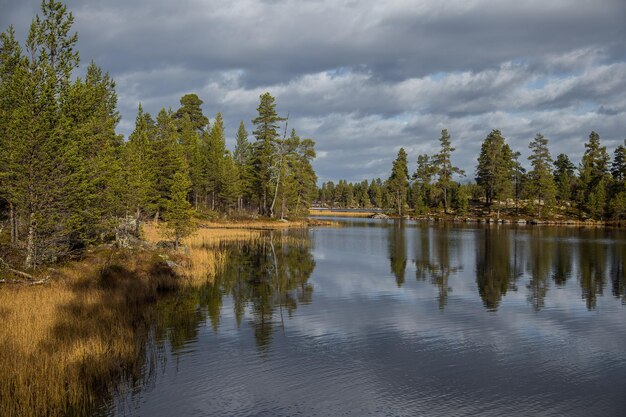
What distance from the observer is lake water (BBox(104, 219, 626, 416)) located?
44.1 feet

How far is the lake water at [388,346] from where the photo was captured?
44.1ft

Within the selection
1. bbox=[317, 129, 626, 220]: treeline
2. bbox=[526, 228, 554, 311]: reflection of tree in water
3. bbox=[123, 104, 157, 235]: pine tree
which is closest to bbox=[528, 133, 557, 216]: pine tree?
bbox=[317, 129, 626, 220]: treeline

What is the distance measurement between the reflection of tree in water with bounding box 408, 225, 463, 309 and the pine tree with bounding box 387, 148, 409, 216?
75453mm

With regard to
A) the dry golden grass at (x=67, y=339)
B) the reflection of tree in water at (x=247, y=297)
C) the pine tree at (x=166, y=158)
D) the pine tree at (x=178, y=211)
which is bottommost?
the reflection of tree in water at (x=247, y=297)

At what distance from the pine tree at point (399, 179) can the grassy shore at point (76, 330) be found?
116 meters

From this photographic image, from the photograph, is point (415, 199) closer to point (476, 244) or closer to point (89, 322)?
point (476, 244)

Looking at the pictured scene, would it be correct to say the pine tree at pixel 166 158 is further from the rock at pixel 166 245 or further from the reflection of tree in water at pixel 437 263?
the reflection of tree in water at pixel 437 263

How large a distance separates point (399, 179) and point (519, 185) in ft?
111

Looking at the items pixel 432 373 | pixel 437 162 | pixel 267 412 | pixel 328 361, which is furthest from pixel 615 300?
pixel 437 162

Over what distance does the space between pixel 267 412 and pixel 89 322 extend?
8673 millimetres

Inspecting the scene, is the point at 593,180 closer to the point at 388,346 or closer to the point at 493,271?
the point at 493,271

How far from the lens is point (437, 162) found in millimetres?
143125

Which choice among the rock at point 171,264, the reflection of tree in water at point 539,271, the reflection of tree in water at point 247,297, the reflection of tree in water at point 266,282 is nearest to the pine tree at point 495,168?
the reflection of tree in water at point 539,271

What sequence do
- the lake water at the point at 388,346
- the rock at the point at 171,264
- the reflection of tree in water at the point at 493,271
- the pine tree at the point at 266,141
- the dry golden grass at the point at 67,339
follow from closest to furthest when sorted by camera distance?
1. the dry golden grass at the point at 67,339
2. the lake water at the point at 388,346
3. the reflection of tree in water at the point at 493,271
4. the rock at the point at 171,264
5. the pine tree at the point at 266,141
